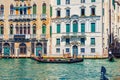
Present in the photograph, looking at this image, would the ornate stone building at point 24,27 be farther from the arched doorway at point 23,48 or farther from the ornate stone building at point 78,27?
the ornate stone building at point 78,27

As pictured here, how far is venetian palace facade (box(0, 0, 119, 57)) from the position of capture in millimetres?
44875

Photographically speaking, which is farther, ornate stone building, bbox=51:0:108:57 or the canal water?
ornate stone building, bbox=51:0:108:57

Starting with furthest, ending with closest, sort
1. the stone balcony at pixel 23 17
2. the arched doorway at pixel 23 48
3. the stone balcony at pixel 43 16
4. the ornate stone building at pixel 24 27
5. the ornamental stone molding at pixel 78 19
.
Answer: the arched doorway at pixel 23 48
the stone balcony at pixel 23 17
the ornate stone building at pixel 24 27
the stone balcony at pixel 43 16
the ornamental stone molding at pixel 78 19

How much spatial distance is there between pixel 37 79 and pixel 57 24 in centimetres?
2445

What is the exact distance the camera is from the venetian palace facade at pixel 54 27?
4488 cm

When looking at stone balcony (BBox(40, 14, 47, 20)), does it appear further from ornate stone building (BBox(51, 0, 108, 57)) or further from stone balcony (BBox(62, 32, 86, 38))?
stone balcony (BBox(62, 32, 86, 38))

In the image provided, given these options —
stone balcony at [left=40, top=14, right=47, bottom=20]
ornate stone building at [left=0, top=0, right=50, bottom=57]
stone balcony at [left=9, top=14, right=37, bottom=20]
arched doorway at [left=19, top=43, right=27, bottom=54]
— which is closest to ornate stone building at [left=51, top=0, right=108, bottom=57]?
stone balcony at [left=40, top=14, right=47, bottom=20]

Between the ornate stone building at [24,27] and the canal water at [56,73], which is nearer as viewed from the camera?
the canal water at [56,73]

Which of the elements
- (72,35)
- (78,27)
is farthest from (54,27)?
(78,27)

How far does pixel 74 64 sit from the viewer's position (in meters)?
34.9

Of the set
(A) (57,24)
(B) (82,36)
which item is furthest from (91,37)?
(A) (57,24)

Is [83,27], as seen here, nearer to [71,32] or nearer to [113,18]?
[71,32]

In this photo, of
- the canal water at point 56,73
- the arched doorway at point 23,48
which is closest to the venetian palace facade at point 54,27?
the arched doorway at point 23,48

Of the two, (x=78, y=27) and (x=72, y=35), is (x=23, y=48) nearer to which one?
(x=72, y=35)
